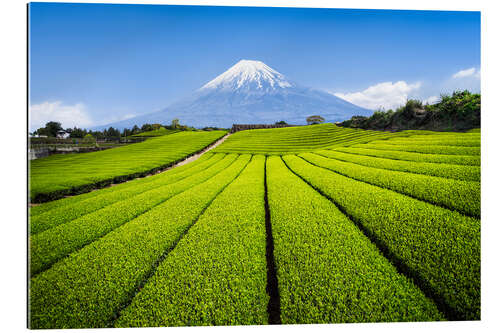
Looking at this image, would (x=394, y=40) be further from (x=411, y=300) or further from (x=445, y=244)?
(x=411, y=300)

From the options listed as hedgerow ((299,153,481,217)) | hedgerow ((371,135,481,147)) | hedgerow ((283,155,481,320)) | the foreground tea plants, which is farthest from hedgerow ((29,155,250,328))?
hedgerow ((371,135,481,147))

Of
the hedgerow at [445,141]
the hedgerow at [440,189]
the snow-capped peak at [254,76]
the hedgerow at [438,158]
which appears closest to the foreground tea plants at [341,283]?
the hedgerow at [440,189]

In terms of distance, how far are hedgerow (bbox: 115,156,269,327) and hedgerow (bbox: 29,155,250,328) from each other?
0.61 feet

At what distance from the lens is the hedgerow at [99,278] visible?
6.98 feet

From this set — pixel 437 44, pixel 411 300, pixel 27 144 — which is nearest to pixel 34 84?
pixel 27 144

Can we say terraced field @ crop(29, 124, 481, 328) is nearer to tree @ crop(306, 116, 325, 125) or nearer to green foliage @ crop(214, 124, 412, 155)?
green foliage @ crop(214, 124, 412, 155)

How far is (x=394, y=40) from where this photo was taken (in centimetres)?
Answer: 401

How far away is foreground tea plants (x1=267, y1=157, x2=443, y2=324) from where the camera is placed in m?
2.05

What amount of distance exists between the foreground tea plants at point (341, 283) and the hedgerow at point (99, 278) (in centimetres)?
172

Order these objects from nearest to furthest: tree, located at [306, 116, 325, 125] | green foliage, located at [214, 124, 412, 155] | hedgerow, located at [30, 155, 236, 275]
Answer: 1. hedgerow, located at [30, 155, 236, 275]
2. green foliage, located at [214, 124, 412, 155]
3. tree, located at [306, 116, 325, 125]

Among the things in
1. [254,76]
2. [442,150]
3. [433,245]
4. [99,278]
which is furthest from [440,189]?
[254,76]

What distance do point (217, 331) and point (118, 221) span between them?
118 inches

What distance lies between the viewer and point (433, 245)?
2.37 metres

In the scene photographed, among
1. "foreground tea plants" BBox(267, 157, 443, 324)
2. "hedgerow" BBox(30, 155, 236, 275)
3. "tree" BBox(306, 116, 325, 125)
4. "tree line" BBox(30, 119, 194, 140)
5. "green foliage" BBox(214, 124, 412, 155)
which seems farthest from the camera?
"tree" BBox(306, 116, 325, 125)
